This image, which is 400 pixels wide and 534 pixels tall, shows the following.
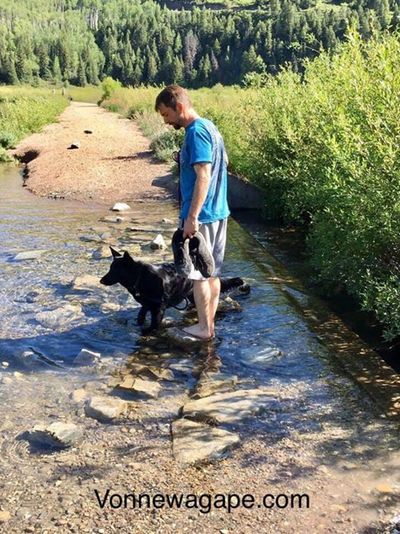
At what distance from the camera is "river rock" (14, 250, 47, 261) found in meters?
8.61

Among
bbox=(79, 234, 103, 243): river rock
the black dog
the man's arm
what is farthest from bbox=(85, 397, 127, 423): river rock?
Result: bbox=(79, 234, 103, 243): river rock

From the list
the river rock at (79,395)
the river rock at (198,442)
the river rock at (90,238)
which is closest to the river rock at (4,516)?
the river rock at (198,442)

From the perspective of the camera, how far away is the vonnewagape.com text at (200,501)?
11.3ft

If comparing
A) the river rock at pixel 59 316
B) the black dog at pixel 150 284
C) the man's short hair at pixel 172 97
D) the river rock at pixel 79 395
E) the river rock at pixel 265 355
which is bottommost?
the river rock at pixel 59 316

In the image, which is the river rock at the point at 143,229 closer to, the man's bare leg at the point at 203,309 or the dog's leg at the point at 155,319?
the dog's leg at the point at 155,319

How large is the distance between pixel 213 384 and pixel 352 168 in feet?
7.99

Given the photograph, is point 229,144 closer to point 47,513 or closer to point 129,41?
point 47,513

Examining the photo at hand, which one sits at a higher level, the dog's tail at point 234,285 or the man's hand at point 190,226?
the man's hand at point 190,226

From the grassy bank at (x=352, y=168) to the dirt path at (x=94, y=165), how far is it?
17.0ft

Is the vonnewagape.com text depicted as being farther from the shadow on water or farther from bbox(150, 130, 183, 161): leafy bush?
bbox(150, 130, 183, 161): leafy bush

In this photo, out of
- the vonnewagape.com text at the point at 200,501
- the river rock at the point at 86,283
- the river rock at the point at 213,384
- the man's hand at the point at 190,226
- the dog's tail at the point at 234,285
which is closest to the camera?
the vonnewagape.com text at the point at 200,501

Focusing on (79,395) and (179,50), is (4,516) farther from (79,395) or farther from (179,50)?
(179,50)

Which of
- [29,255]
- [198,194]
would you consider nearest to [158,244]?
[29,255]

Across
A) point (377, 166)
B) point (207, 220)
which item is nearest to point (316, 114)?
point (377, 166)
